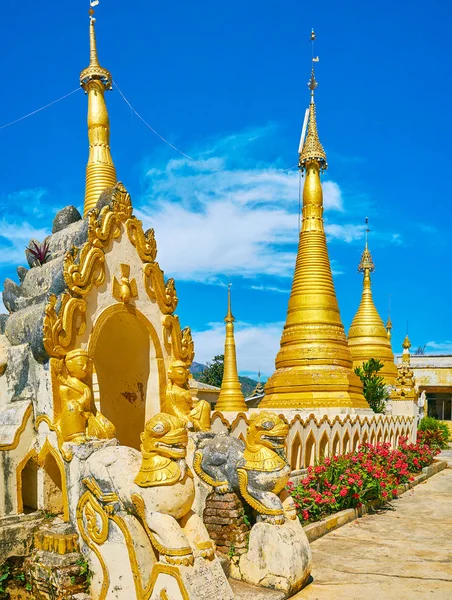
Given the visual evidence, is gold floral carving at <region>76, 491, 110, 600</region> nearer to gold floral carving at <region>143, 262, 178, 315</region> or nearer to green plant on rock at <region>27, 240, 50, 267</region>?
gold floral carving at <region>143, 262, 178, 315</region>

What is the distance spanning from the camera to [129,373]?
918cm

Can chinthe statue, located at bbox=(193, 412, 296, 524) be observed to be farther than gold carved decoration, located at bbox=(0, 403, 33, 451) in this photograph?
Yes

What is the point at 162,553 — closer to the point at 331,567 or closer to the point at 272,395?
the point at 331,567

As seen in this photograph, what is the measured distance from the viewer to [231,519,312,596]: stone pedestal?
20.9 feet

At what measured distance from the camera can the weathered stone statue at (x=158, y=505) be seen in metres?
5.02

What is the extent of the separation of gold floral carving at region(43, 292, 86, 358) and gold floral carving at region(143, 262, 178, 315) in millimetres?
1413

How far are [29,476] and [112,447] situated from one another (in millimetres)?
1372

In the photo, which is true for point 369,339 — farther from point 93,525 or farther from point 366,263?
point 93,525

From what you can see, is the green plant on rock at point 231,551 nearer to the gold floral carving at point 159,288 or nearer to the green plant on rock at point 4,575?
the green plant on rock at point 4,575

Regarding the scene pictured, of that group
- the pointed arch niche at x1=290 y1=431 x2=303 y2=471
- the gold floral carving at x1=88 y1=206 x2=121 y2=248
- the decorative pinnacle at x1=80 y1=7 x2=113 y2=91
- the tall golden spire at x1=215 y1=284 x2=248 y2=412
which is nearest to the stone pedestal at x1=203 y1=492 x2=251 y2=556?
the gold floral carving at x1=88 y1=206 x2=121 y2=248

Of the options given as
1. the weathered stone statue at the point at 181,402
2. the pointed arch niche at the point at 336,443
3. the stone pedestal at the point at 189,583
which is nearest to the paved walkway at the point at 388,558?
the stone pedestal at the point at 189,583

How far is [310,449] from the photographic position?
45.2ft

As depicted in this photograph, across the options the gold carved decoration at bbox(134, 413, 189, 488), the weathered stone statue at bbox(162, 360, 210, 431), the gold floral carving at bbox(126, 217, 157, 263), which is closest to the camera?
the gold carved decoration at bbox(134, 413, 189, 488)

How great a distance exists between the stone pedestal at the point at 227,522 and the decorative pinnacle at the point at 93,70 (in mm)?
13902
